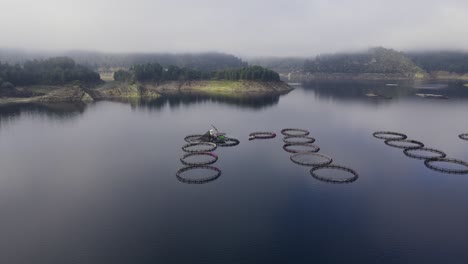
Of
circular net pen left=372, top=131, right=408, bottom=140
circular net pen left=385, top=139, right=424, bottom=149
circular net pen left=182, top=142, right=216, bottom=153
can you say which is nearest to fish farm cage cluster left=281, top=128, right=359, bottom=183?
circular net pen left=182, top=142, right=216, bottom=153

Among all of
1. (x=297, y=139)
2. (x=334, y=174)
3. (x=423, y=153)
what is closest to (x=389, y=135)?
(x=423, y=153)

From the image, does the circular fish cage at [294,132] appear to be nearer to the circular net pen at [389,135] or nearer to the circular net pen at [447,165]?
the circular net pen at [389,135]

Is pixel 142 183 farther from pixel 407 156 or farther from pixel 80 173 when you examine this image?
pixel 407 156

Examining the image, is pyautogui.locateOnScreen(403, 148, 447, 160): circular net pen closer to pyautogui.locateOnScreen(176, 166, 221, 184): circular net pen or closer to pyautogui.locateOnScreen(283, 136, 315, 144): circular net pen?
pyautogui.locateOnScreen(283, 136, 315, 144): circular net pen

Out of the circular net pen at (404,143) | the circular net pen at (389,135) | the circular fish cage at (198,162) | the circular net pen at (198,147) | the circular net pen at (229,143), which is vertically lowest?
the circular fish cage at (198,162)

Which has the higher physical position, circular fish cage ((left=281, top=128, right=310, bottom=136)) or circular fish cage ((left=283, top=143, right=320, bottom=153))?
circular fish cage ((left=281, top=128, right=310, bottom=136))

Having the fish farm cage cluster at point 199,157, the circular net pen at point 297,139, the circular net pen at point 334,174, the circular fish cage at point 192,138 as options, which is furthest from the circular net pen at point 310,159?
the circular fish cage at point 192,138

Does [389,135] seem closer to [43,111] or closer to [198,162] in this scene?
[198,162]

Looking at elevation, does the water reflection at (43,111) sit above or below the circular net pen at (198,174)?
above
